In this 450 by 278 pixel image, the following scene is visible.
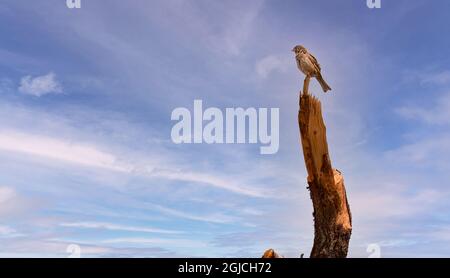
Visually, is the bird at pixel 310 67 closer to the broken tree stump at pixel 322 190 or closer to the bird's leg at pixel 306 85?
the bird's leg at pixel 306 85

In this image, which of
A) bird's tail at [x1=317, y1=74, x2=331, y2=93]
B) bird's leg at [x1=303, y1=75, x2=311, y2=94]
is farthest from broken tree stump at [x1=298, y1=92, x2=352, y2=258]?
bird's tail at [x1=317, y1=74, x2=331, y2=93]

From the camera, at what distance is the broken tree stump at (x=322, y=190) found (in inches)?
543

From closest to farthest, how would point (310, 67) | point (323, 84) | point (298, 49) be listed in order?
point (310, 67) → point (323, 84) → point (298, 49)

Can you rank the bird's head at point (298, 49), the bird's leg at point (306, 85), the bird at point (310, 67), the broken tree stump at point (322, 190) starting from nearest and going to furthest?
the broken tree stump at point (322, 190) → the bird's leg at point (306, 85) → the bird at point (310, 67) → the bird's head at point (298, 49)

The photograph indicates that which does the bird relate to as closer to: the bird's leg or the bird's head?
the bird's head

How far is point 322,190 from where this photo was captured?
46.4 ft

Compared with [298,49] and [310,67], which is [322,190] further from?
[298,49]

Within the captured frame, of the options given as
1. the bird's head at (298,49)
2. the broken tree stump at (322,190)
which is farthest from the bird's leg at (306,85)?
the bird's head at (298,49)

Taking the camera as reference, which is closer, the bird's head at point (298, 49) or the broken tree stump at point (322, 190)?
the broken tree stump at point (322, 190)

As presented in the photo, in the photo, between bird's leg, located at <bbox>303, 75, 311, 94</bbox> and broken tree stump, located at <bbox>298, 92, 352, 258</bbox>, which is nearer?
broken tree stump, located at <bbox>298, 92, 352, 258</bbox>

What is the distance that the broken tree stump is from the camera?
45.3 feet

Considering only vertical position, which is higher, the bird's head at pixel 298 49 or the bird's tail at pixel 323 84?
the bird's head at pixel 298 49

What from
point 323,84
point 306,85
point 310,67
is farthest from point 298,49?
point 306,85
